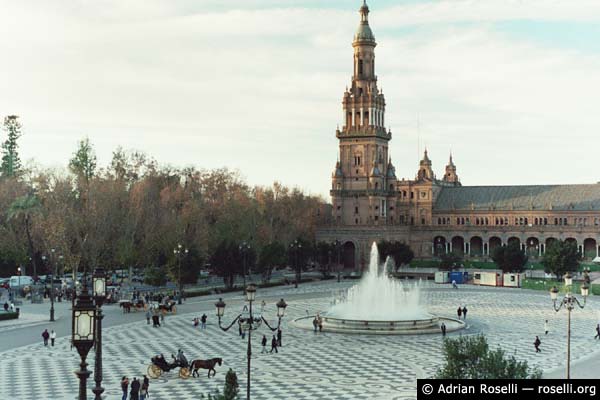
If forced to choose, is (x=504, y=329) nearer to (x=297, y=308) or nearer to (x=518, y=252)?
(x=297, y=308)

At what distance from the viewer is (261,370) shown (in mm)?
35344

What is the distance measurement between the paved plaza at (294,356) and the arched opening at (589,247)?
5869 cm

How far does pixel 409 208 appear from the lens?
125 meters

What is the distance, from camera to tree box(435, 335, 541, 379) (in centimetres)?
1970

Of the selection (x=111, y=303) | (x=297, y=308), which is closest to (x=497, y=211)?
(x=297, y=308)

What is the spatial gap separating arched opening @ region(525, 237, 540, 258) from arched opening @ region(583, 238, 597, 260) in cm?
688

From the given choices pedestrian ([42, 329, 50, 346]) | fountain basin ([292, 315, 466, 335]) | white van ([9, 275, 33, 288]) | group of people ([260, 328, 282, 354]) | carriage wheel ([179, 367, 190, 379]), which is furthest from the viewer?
white van ([9, 275, 33, 288])

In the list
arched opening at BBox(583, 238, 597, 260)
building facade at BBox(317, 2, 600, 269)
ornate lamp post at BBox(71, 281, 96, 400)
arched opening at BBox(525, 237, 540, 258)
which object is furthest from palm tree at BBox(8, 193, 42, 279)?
arched opening at BBox(583, 238, 597, 260)

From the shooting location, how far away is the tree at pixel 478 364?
19703 millimetres

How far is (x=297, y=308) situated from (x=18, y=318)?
70.7 ft

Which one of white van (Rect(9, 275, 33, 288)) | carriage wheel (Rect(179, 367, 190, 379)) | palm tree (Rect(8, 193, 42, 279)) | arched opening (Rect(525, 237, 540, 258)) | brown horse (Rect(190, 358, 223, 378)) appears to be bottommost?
carriage wheel (Rect(179, 367, 190, 379))

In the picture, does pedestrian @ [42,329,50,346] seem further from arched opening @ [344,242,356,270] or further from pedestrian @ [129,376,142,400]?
arched opening @ [344,242,356,270]

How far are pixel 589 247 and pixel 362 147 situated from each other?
38116mm

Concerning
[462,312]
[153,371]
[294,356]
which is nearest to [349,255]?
[462,312]
